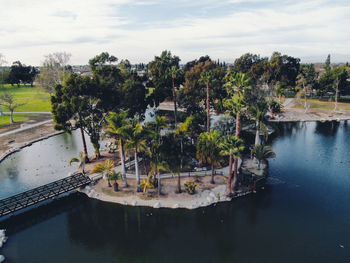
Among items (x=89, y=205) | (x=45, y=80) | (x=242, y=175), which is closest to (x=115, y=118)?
(x=89, y=205)

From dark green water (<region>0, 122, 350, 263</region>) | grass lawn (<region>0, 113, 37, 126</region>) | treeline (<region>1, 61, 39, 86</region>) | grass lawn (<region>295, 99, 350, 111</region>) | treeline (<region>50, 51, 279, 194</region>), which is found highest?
treeline (<region>1, 61, 39, 86</region>)

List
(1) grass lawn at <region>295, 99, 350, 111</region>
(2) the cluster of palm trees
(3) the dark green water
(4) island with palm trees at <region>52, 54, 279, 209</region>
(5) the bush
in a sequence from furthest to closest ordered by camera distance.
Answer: (1) grass lawn at <region>295, 99, 350, 111</region>
(5) the bush
(4) island with palm trees at <region>52, 54, 279, 209</region>
(2) the cluster of palm trees
(3) the dark green water

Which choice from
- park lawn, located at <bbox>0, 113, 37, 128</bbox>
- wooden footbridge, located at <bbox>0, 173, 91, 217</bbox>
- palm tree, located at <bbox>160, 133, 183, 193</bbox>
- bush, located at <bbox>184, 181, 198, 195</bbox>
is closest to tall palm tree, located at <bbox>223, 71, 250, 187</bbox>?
bush, located at <bbox>184, 181, 198, 195</bbox>

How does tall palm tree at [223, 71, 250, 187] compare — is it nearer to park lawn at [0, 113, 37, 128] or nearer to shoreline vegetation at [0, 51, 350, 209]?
shoreline vegetation at [0, 51, 350, 209]

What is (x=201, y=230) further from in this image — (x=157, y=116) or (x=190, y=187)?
(x=157, y=116)

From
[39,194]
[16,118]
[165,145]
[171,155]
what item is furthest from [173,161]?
[16,118]

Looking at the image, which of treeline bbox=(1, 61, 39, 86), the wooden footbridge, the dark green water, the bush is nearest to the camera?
the dark green water

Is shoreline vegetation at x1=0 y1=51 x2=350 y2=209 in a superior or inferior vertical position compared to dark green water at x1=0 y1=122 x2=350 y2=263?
superior

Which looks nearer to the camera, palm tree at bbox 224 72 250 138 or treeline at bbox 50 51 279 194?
palm tree at bbox 224 72 250 138
